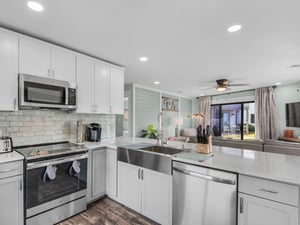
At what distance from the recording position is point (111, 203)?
2580 millimetres

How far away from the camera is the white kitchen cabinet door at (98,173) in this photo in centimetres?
256

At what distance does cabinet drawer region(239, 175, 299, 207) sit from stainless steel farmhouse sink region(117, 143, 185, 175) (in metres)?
0.79

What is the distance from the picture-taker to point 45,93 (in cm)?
222

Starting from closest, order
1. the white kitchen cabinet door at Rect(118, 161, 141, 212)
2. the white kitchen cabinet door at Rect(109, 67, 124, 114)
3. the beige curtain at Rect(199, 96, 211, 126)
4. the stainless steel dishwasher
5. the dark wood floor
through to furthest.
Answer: the stainless steel dishwasher → the dark wood floor → the white kitchen cabinet door at Rect(118, 161, 141, 212) → the white kitchen cabinet door at Rect(109, 67, 124, 114) → the beige curtain at Rect(199, 96, 211, 126)

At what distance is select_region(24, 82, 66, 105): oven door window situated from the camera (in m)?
2.06

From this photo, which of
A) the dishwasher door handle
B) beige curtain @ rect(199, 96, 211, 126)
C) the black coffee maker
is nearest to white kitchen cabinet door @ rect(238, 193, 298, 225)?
the dishwasher door handle

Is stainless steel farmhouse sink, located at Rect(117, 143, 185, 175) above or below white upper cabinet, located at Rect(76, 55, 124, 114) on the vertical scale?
below

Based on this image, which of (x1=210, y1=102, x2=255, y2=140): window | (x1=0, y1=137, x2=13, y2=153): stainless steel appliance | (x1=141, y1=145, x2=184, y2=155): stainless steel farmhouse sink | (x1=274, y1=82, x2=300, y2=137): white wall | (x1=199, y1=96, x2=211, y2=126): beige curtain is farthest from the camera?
Result: (x1=199, y1=96, x2=211, y2=126): beige curtain

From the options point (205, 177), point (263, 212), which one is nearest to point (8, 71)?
point (205, 177)

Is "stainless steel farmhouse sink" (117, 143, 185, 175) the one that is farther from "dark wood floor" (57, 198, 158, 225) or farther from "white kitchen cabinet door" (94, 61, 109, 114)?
"white kitchen cabinet door" (94, 61, 109, 114)

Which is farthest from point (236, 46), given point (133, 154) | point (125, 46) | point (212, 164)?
point (133, 154)

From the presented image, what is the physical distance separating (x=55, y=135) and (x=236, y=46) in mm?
3249

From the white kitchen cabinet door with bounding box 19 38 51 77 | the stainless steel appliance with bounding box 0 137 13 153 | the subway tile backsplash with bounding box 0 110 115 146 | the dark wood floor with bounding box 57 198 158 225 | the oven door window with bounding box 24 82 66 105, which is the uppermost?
the white kitchen cabinet door with bounding box 19 38 51 77

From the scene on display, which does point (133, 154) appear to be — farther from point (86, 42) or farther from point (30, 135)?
point (86, 42)
